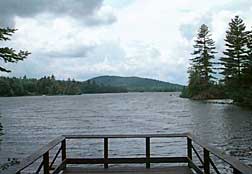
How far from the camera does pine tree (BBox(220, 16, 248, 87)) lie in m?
48.9

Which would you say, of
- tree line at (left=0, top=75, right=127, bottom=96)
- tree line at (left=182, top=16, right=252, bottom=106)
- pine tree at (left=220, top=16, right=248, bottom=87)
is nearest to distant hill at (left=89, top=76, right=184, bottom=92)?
tree line at (left=0, top=75, right=127, bottom=96)

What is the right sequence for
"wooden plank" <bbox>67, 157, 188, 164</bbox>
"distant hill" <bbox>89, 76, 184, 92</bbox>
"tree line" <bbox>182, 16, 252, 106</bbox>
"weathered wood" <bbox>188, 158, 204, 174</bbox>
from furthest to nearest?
"distant hill" <bbox>89, 76, 184, 92</bbox>
"tree line" <bbox>182, 16, 252, 106</bbox>
"wooden plank" <bbox>67, 157, 188, 164</bbox>
"weathered wood" <bbox>188, 158, 204, 174</bbox>

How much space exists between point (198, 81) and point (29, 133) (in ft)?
154

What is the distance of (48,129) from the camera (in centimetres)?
2766

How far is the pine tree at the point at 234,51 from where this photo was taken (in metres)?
48.9

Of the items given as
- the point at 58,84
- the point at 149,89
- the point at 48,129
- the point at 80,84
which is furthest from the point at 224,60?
the point at 149,89

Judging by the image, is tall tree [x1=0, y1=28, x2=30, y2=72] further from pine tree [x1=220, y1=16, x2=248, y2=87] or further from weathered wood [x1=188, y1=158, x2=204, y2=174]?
pine tree [x1=220, y1=16, x2=248, y2=87]

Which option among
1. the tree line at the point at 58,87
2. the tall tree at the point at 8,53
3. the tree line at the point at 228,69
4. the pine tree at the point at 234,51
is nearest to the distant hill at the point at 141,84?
the tree line at the point at 58,87

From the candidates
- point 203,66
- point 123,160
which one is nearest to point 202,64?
point 203,66

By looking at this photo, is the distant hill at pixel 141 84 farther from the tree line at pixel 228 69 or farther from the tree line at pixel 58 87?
the tree line at pixel 228 69

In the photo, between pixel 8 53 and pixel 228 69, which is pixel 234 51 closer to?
pixel 228 69

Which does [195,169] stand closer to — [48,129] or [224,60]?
[48,129]

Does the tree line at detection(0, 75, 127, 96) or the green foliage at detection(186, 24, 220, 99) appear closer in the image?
the green foliage at detection(186, 24, 220, 99)

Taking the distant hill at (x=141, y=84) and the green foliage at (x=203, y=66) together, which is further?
the distant hill at (x=141, y=84)
